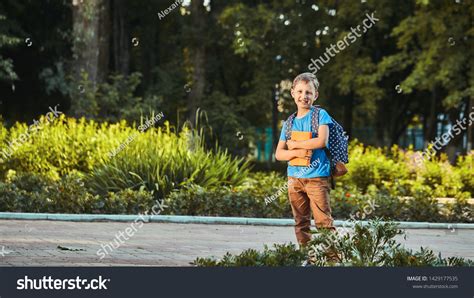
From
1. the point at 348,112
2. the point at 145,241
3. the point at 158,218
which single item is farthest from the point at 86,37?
the point at 145,241

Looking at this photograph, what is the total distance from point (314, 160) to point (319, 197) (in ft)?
1.09

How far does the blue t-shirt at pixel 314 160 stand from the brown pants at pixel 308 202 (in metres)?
0.05

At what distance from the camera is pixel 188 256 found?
1023 cm

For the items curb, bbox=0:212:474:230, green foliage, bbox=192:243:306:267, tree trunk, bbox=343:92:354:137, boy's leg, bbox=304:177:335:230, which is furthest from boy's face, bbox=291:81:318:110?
tree trunk, bbox=343:92:354:137

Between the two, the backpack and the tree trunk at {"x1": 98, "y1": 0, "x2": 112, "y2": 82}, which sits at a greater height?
the tree trunk at {"x1": 98, "y1": 0, "x2": 112, "y2": 82}

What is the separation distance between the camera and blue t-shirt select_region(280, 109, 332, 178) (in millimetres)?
8516

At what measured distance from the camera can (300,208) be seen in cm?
875

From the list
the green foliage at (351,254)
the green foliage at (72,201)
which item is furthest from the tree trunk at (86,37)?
the green foliage at (351,254)

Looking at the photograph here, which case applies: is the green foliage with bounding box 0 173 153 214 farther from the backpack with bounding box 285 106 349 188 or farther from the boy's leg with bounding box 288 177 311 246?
the backpack with bounding box 285 106 349 188

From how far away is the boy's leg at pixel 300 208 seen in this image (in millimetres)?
8672

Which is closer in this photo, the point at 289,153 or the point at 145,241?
the point at 289,153

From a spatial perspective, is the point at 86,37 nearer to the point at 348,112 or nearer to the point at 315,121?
the point at 348,112

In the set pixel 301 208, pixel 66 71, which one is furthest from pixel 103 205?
pixel 66 71

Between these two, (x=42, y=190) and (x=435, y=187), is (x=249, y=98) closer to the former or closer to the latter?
(x=435, y=187)
